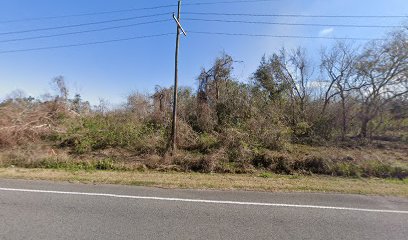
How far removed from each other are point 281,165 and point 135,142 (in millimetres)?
8146

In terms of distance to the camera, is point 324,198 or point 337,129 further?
point 337,129

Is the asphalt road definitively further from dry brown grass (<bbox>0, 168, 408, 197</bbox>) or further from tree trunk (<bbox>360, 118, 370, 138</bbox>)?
tree trunk (<bbox>360, 118, 370, 138</bbox>)

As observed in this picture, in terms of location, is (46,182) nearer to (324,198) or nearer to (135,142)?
(135,142)

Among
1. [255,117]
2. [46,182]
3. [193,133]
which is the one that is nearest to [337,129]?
[255,117]

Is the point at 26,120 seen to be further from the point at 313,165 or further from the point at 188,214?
the point at 313,165

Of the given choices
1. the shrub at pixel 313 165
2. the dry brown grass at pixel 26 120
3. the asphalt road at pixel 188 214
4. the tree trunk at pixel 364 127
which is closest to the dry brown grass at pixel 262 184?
the asphalt road at pixel 188 214

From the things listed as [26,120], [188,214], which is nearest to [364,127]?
[188,214]

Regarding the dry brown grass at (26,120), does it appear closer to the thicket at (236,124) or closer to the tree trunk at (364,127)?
the thicket at (236,124)

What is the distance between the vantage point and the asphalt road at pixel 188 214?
4.64 metres

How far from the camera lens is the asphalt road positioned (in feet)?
15.2

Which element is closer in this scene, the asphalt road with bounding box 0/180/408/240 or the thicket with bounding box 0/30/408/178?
the asphalt road with bounding box 0/180/408/240

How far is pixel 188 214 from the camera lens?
18.4 ft

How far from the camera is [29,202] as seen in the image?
20.2 feet

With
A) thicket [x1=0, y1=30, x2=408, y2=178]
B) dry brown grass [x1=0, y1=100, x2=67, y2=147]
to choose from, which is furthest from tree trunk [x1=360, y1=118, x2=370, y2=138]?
dry brown grass [x1=0, y1=100, x2=67, y2=147]
